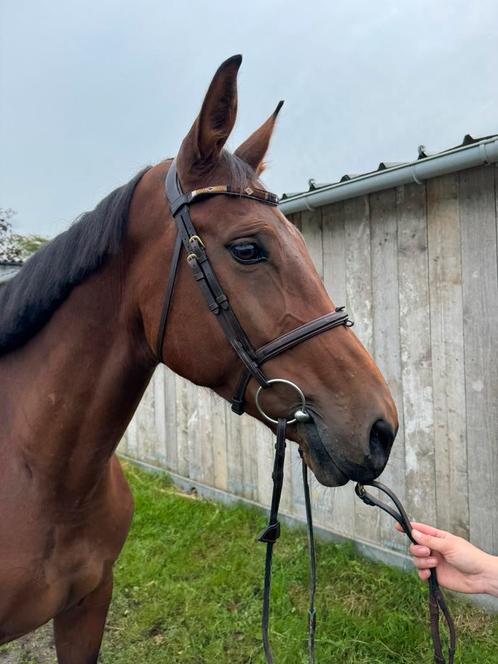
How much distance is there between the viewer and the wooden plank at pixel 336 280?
3691mm

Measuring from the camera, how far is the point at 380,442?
4.33ft

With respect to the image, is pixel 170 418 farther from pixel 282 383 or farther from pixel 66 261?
pixel 282 383

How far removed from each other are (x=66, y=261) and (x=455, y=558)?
1487 mm

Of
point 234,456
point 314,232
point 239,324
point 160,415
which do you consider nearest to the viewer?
point 239,324

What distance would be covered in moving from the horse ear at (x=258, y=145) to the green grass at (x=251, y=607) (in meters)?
2.46

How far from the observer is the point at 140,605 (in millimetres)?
3322

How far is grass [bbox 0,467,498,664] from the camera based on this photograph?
8.98ft

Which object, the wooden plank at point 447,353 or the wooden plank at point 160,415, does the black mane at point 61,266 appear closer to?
the wooden plank at point 447,353

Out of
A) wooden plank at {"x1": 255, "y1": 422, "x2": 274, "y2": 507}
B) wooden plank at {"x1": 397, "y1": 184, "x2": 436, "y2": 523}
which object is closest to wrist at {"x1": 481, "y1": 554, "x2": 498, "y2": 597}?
wooden plank at {"x1": 397, "y1": 184, "x2": 436, "y2": 523}

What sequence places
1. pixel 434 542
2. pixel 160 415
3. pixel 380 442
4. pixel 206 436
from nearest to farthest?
pixel 380 442
pixel 434 542
pixel 206 436
pixel 160 415

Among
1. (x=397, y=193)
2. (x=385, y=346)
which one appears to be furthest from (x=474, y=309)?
(x=397, y=193)

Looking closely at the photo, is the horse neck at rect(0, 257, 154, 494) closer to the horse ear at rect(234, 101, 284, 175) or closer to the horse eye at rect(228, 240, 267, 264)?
the horse eye at rect(228, 240, 267, 264)

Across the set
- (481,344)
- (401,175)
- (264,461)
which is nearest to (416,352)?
(481,344)

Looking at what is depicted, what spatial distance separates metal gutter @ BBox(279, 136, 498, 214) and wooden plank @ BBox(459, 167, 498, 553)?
0.22 m
